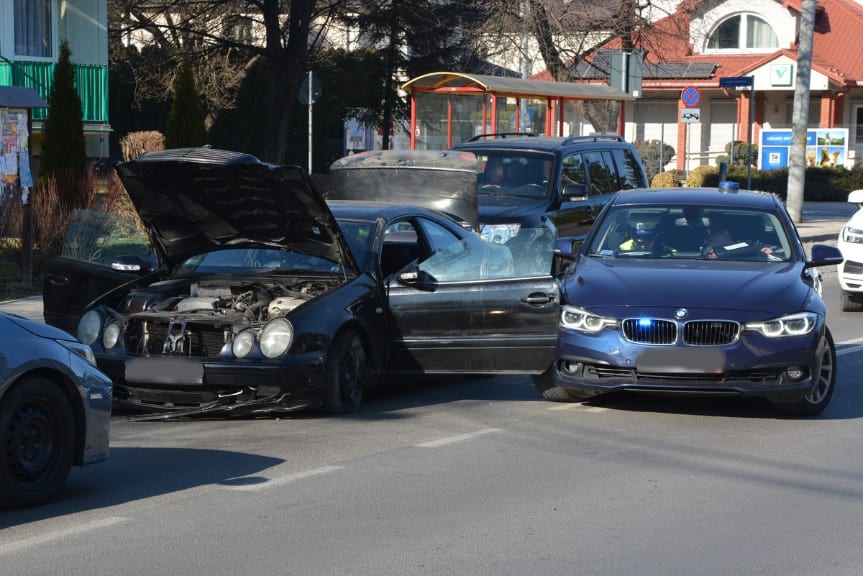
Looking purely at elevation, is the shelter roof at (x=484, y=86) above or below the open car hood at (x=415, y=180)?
above

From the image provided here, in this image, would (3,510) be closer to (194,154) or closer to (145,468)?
(145,468)

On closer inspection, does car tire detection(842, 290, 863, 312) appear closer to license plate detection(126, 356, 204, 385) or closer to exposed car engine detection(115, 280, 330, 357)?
exposed car engine detection(115, 280, 330, 357)

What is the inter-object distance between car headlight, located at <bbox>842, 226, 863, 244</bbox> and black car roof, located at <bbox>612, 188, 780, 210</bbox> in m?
4.88

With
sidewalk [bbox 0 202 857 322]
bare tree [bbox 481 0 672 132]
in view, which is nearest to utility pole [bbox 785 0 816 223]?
sidewalk [bbox 0 202 857 322]

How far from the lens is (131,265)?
33.9 feet

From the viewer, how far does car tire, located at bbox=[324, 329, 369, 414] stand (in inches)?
353

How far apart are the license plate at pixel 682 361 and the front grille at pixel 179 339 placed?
2.76 metres

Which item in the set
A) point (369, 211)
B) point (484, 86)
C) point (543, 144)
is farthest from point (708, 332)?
point (484, 86)

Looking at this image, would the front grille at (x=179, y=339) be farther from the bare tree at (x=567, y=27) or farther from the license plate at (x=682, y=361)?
the bare tree at (x=567, y=27)

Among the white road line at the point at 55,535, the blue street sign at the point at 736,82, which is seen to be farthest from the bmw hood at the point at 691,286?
the blue street sign at the point at 736,82

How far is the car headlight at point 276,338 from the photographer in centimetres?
870

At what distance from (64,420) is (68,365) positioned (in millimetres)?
276

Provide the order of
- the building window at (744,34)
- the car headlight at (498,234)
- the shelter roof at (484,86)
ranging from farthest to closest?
the building window at (744,34) < the shelter roof at (484,86) < the car headlight at (498,234)

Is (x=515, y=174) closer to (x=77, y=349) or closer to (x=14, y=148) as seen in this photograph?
(x=14, y=148)
